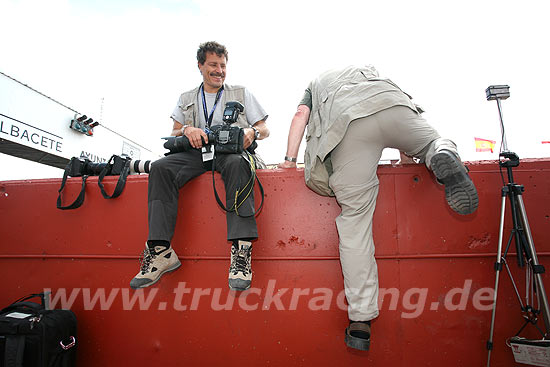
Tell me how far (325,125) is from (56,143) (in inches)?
330

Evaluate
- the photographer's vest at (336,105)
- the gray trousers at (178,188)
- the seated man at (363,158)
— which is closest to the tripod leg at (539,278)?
the seated man at (363,158)

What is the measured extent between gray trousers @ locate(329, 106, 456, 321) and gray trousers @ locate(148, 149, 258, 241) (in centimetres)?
51

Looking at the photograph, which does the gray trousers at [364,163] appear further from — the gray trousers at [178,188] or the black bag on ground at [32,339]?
the black bag on ground at [32,339]

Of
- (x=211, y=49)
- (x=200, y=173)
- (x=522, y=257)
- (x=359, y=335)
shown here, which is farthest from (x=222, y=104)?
(x=522, y=257)

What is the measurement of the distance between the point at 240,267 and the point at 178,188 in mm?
656

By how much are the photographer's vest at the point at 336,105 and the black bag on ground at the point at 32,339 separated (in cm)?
170

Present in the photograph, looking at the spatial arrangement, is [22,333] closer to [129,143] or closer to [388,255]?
[388,255]

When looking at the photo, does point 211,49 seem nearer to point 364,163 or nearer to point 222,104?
point 222,104

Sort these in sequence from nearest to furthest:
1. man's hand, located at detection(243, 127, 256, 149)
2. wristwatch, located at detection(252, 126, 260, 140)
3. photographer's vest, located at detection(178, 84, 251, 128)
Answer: man's hand, located at detection(243, 127, 256, 149) → wristwatch, located at detection(252, 126, 260, 140) → photographer's vest, located at detection(178, 84, 251, 128)

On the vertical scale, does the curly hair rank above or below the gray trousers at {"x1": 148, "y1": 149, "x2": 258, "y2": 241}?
above

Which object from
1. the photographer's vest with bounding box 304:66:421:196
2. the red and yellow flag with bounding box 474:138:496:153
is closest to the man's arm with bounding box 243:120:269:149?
the photographer's vest with bounding box 304:66:421:196

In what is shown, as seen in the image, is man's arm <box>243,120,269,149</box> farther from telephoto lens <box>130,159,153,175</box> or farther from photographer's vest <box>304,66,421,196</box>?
telephoto lens <box>130,159,153,175</box>

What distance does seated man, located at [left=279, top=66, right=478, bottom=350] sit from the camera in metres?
1.37

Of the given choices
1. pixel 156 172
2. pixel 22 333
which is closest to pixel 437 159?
pixel 156 172
